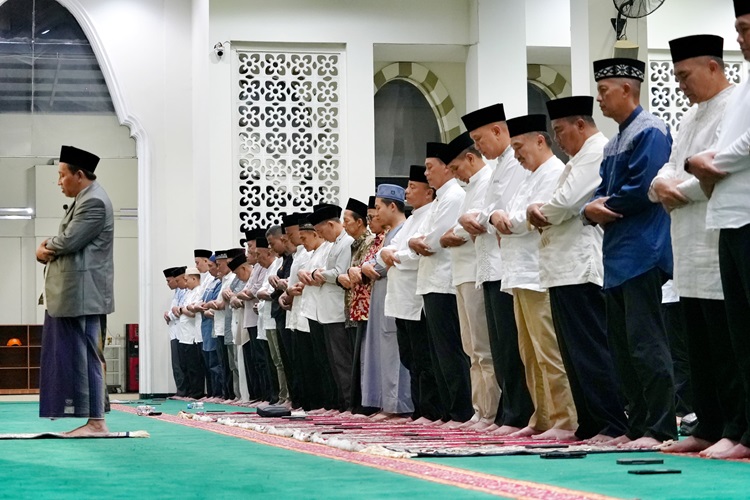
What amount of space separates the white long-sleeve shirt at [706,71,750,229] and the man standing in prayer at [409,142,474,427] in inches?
115

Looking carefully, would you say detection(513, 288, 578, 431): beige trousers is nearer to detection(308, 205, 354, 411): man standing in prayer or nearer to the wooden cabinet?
detection(308, 205, 354, 411): man standing in prayer

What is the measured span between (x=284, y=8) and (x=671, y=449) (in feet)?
34.0

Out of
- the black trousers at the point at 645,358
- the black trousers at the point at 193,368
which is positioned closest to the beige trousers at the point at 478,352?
the black trousers at the point at 645,358

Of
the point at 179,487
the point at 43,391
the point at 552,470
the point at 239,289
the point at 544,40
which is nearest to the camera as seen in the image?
the point at 179,487

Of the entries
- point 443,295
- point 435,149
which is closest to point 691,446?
point 443,295

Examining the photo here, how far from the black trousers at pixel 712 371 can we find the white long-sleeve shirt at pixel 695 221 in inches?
2.7

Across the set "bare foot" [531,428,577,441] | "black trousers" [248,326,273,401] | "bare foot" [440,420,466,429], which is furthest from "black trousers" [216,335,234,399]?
"bare foot" [531,428,577,441]

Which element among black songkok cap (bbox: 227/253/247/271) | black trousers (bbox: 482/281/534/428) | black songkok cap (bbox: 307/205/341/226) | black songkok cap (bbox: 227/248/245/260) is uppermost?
black songkok cap (bbox: 307/205/341/226)

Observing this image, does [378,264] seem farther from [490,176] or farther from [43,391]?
[43,391]

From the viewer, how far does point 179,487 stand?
3686 mm

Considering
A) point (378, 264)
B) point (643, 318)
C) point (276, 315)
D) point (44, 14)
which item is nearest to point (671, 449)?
point (643, 318)

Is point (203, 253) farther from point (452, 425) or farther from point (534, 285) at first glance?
point (534, 285)

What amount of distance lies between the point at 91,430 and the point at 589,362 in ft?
8.24

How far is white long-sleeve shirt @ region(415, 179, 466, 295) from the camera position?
722 cm
